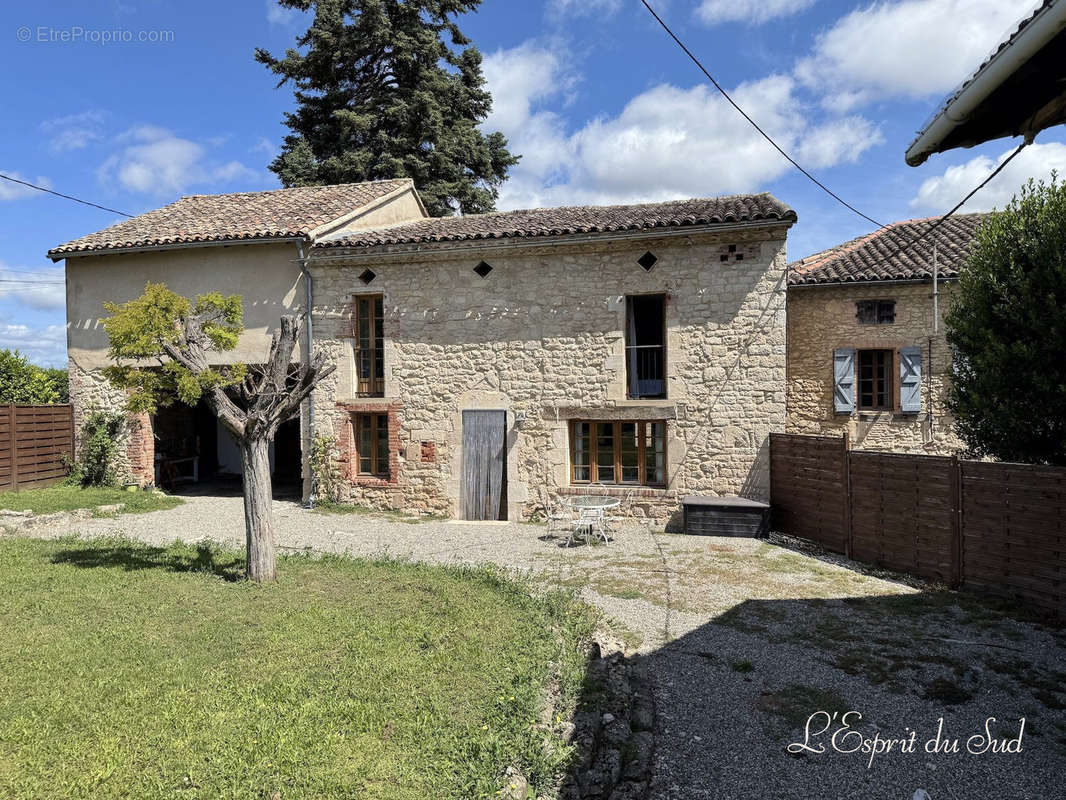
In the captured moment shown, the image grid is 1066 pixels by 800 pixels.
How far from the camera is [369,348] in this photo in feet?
42.1

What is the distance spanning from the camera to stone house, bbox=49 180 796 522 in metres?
11.1

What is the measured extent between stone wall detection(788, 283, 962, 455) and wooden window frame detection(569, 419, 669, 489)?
3.72m

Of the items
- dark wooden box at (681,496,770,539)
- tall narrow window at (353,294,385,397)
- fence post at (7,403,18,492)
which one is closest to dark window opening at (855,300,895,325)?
dark wooden box at (681,496,770,539)

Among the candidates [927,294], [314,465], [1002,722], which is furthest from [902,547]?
[314,465]

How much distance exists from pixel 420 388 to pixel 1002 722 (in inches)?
401

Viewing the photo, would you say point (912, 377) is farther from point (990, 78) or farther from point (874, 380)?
point (990, 78)

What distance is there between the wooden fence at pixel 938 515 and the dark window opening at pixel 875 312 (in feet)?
A: 13.1

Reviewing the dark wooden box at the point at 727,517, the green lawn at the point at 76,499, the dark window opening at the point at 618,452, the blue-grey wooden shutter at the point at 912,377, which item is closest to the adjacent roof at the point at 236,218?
the green lawn at the point at 76,499

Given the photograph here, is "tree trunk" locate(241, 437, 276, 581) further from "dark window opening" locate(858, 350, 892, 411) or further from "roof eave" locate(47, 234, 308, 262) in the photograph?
"dark window opening" locate(858, 350, 892, 411)

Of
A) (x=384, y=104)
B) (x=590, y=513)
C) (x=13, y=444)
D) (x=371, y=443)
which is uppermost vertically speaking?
(x=384, y=104)

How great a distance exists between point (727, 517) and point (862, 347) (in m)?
5.14

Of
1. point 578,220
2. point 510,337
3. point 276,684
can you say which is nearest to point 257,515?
point 276,684

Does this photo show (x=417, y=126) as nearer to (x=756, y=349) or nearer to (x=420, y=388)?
(x=420, y=388)

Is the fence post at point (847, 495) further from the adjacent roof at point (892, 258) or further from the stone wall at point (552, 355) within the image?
the adjacent roof at point (892, 258)
